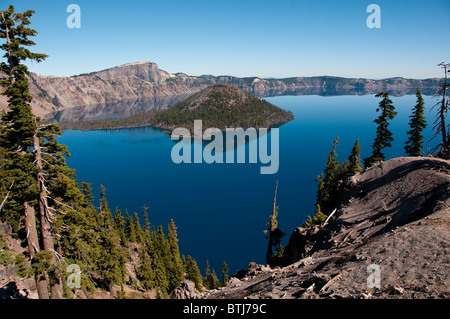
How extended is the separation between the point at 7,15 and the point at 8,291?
22656 millimetres

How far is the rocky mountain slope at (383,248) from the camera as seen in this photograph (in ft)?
38.0

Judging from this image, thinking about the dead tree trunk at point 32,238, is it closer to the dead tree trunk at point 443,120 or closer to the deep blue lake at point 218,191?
the dead tree trunk at point 443,120

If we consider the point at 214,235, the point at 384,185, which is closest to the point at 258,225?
the point at 214,235

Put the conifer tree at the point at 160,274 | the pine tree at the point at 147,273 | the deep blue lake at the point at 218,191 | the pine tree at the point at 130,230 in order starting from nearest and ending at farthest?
1. the pine tree at the point at 147,273
2. the conifer tree at the point at 160,274
3. the pine tree at the point at 130,230
4. the deep blue lake at the point at 218,191

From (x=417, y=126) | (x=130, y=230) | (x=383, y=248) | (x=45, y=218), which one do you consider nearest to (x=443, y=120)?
(x=383, y=248)

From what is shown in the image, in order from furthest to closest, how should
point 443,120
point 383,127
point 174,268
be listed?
1. point 174,268
2. point 383,127
3. point 443,120

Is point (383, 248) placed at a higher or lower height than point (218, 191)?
higher

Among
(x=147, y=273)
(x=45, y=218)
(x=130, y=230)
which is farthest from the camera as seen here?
(x=130, y=230)

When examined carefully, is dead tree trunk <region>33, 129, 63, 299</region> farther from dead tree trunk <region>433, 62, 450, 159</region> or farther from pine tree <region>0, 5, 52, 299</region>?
dead tree trunk <region>433, 62, 450, 159</region>

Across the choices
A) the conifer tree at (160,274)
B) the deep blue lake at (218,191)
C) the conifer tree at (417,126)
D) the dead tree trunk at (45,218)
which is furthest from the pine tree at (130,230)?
the conifer tree at (417,126)

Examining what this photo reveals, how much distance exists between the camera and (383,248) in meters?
14.6

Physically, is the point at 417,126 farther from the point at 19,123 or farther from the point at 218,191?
the point at 218,191

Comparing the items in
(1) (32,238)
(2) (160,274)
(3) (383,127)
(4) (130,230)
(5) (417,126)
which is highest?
Answer: (5) (417,126)

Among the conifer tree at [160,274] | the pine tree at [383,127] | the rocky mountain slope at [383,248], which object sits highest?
the pine tree at [383,127]
